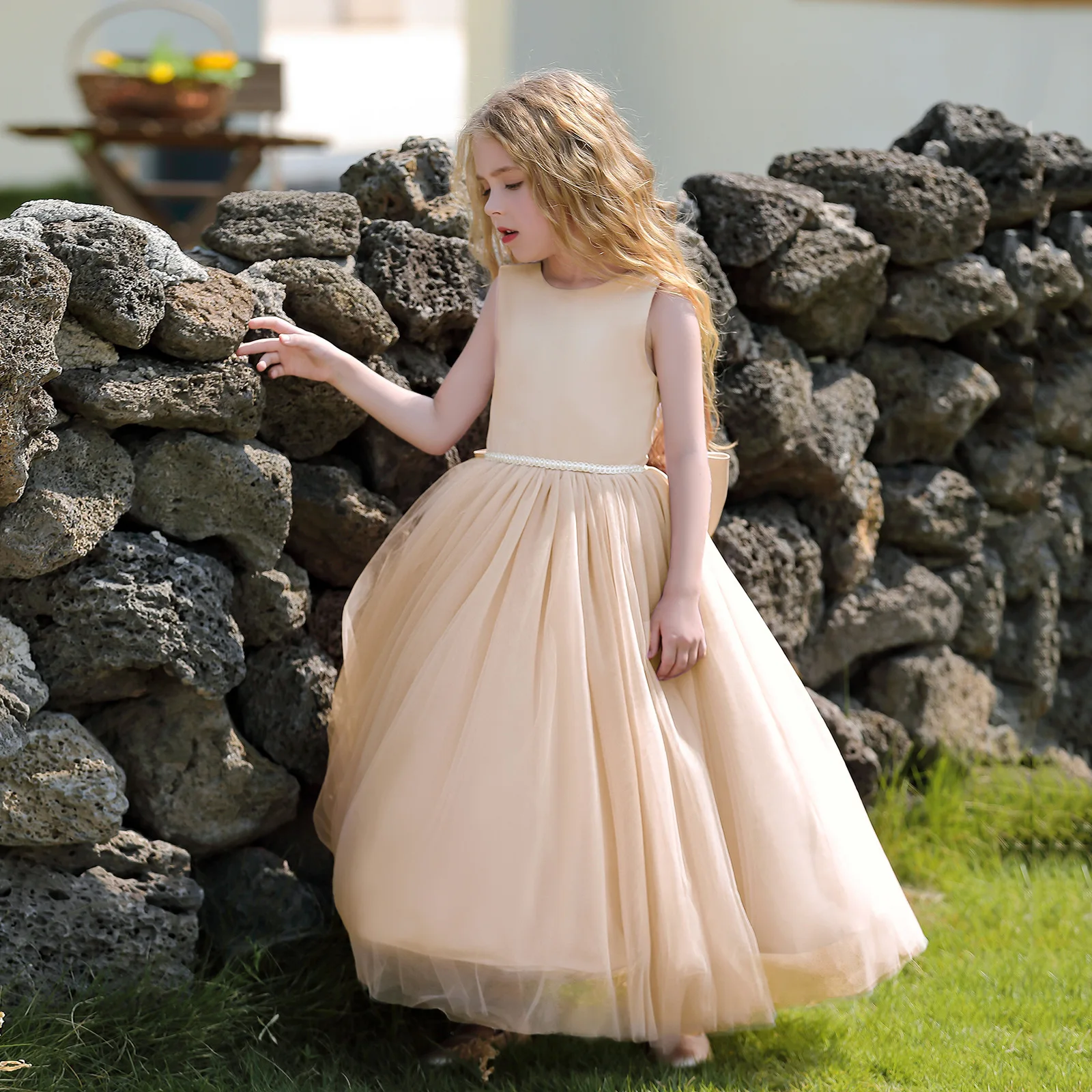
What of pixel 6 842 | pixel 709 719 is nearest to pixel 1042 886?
pixel 709 719

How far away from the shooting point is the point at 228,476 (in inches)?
71.9

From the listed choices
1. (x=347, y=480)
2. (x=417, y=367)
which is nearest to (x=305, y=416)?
(x=347, y=480)

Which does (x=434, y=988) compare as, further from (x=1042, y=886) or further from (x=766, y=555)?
(x=1042, y=886)

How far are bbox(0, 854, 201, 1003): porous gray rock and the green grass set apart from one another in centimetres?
3

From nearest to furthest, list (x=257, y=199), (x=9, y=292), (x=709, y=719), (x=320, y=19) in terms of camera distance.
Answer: (x=9, y=292), (x=709, y=719), (x=257, y=199), (x=320, y=19)

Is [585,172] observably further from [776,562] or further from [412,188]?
[776,562]

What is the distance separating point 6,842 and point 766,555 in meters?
1.32

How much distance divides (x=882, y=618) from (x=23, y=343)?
170cm

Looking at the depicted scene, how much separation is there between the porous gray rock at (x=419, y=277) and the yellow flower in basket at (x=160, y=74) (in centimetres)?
329

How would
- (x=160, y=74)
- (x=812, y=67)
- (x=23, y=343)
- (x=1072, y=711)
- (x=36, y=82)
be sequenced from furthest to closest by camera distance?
(x=36, y=82) → (x=160, y=74) → (x=812, y=67) → (x=1072, y=711) → (x=23, y=343)

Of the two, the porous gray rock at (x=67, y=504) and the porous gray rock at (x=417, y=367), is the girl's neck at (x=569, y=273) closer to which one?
the porous gray rock at (x=417, y=367)

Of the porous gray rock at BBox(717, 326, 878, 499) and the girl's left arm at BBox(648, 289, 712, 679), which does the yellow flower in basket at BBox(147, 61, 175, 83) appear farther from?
the girl's left arm at BBox(648, 289, 712, 679)

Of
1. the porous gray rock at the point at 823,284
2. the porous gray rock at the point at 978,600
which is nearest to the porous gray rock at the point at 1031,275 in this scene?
the porous gray rock at the point at 823,284

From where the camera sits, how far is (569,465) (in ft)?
6.12
